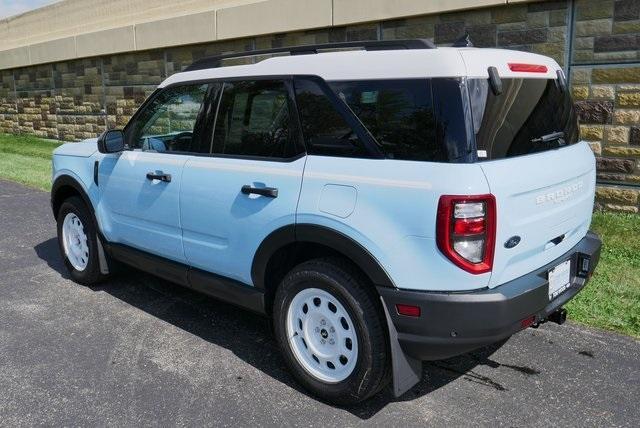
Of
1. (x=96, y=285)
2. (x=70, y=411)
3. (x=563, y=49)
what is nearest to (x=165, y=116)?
(x=96, y=285)

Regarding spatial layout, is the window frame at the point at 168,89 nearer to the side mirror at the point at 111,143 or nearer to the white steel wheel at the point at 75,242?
the side mirror at the point at 111,143

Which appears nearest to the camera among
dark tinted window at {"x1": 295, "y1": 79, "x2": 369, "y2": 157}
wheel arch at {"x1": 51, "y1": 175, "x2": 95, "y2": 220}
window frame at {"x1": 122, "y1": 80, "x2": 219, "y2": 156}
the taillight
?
the taillight

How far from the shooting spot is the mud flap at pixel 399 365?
2.92 metres

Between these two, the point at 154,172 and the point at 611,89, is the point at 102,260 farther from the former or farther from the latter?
the point at 611,89

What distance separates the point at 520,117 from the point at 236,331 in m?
2.43

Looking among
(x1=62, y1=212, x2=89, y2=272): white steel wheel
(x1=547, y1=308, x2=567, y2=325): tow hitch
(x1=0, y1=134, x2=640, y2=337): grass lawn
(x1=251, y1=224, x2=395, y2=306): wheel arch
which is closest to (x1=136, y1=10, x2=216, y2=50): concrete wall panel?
(x1=62, y1=212, x2=89, y2=272): white steel wheel

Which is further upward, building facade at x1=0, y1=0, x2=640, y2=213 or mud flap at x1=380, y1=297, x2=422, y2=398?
building facade at x1=0, y1=0, x2=640, y2=213

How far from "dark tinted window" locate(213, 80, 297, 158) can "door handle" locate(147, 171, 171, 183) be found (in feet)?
1.40

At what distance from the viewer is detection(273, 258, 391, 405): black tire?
300 centimetres

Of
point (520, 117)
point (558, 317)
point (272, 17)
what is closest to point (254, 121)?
point (520, 117)

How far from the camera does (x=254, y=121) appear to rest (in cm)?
364

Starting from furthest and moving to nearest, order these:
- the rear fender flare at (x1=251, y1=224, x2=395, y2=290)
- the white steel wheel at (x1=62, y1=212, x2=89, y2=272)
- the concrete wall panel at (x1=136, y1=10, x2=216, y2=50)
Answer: the concrete wall panel at (x1=136, y1=10, x2=216, y2=50) → the white steel wheel at (x1=62, y1=212, x2=89, y2=272) → the rear fender flare at (x1=251, y1=224, x2=395, y2=290)

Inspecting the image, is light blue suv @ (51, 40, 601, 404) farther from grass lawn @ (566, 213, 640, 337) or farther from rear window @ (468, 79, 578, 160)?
grass lawn @ (566, 213, 640, 337)

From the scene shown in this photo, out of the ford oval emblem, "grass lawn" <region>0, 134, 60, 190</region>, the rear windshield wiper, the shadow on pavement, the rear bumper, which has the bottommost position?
the shadow on pavement
